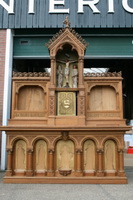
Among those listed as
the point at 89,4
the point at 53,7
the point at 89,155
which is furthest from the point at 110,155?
the point at 53,7

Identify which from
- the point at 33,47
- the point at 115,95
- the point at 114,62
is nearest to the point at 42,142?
the point at 115,95

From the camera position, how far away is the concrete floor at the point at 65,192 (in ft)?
23.0

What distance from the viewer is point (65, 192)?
7.62 m

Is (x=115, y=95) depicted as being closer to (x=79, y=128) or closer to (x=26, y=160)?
(x=79, y=128)

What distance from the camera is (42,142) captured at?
970 centimetres

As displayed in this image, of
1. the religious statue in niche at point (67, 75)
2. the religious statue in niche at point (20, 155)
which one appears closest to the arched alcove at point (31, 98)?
the religious statue in niche at point (67, 75)

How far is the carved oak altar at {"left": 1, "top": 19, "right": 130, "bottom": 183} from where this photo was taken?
9352 millimetres

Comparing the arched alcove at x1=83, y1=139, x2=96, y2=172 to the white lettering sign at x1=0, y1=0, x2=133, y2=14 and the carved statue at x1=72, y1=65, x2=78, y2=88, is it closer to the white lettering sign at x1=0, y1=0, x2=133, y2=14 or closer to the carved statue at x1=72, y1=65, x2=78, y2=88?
the carved statue at x1=72, y1=65, x2=78, y2=88

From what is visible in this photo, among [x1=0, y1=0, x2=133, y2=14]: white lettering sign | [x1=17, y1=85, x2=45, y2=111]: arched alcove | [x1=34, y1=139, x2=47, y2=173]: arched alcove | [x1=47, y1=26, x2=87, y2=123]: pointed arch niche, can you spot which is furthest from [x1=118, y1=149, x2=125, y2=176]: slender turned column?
[x1=0, y1=0, x2=133, y2=14]: white lettering sign

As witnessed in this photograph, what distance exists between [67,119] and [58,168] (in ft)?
6.38

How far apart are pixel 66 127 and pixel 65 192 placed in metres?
2.54

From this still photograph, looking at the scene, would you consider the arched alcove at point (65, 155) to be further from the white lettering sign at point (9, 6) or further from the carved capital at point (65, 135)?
the white lettering sign at point (9, 6)

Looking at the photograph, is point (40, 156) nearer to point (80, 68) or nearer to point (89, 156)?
point (89, 156)

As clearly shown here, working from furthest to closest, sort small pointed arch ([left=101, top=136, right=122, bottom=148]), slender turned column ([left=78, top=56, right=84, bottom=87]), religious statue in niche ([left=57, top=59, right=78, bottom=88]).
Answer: religious statue in niche ([left=57, top=59, right=78, bottom=88])
slender turned column ([left=78, top=56, right=84, bottom=87])
small pointed arch ([left=101, top=136, right=122, bottom=148])
